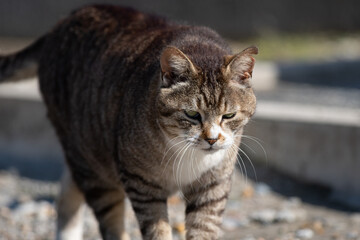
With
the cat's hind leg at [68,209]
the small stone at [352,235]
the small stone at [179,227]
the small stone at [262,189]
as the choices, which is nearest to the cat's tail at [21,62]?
the cat's hind leg at [68,209]

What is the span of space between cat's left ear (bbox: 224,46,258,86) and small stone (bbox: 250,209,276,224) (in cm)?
172

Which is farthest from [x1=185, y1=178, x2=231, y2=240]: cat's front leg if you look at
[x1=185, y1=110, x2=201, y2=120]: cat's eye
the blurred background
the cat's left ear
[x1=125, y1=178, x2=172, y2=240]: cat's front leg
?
the cat's left ear

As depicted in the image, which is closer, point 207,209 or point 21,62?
point 207,209

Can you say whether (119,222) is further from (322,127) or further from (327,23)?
(327,23)

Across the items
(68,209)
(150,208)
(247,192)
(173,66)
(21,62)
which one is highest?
(173,66)

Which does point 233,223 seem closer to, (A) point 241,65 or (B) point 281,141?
(B) point 281,141

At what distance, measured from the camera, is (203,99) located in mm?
3395

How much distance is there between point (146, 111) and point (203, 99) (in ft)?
1.16

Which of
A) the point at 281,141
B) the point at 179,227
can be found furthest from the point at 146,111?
the point at 281,141

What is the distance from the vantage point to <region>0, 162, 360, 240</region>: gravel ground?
4754 mm

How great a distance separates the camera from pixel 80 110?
13.7 ft

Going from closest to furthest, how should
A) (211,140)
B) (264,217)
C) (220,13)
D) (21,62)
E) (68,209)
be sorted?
(211,140)
(68,209)
(21,62)
(264,217)
(220,13)

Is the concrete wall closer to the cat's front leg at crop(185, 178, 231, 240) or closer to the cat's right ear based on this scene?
the cat's front leg at crop(185, 178, 231, 240)

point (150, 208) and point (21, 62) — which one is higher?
point (21, 62)
